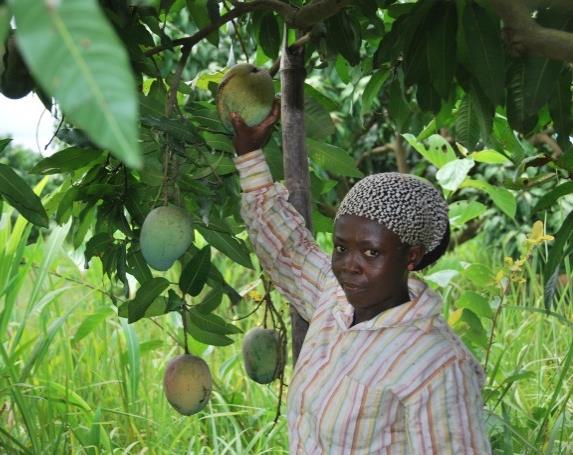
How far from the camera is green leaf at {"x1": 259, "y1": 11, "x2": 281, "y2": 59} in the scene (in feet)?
6.34

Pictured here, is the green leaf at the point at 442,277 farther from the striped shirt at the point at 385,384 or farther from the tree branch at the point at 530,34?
the tree branch at the point at 530,34

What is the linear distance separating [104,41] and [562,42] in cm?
69

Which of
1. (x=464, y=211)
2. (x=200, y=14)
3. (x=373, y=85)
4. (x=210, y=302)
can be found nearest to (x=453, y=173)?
(x=464, y=211)

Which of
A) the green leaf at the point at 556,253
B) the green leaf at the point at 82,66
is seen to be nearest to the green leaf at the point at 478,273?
the green leaf at the point at 556,253

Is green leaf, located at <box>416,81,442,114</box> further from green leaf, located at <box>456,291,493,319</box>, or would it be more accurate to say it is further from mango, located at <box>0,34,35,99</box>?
green leaf, located at <box>456,291,493,319</box>

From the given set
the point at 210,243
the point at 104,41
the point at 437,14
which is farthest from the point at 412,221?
the point at 104,41

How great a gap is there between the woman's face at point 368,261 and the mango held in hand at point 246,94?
0.87 ft

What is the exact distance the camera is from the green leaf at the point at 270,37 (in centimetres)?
193

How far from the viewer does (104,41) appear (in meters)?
0.47

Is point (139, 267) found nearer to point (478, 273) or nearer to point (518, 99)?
point (518, 99)

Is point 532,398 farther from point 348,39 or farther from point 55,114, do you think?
point 55,114

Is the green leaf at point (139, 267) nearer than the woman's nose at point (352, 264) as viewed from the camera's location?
No

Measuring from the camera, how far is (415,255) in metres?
1.39

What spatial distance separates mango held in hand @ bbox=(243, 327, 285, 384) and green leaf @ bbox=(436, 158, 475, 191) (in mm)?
869
